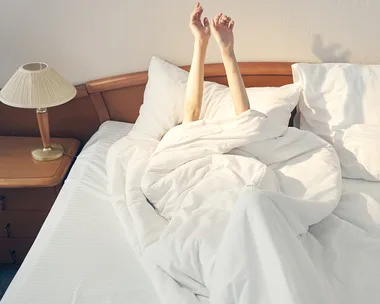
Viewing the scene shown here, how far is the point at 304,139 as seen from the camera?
5.59ft

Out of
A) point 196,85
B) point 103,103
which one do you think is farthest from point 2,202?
point 196,85

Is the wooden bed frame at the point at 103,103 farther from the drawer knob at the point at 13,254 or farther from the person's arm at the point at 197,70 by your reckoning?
the drawer knob at the point at 13,254

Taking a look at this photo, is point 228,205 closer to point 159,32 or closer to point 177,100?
point 177,100

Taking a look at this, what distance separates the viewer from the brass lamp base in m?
1.95

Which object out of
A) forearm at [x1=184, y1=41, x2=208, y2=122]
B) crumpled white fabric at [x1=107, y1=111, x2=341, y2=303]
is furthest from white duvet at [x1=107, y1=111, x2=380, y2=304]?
forearm at [x1=184, y1=41, x2=208, y2=122]

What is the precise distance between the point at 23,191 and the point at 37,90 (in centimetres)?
39

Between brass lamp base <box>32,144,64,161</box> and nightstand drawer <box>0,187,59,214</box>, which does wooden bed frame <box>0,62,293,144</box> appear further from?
nightstand drawer <box>0,187,59,214</box>

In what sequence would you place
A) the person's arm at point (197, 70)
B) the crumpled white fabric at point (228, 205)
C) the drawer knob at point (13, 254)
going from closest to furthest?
the crumpled white fabric at point (228, 205), the person's arm at point (197, 70), the drawer knob at point (13, 254)

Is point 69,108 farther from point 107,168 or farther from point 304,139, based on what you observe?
point 304,139

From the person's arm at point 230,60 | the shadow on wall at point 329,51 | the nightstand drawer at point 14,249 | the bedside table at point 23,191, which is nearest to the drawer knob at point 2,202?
the bedside table at point 23,191

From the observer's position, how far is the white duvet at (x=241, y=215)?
1092 millimetres

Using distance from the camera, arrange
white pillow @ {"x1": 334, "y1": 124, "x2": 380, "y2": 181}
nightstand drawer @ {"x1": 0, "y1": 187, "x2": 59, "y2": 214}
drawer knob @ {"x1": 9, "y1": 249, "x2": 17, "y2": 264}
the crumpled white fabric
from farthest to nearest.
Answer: drawer knob @ {"x1": 9, "y1": 249, "x2": 17, "y2": 264} < nightstand drawer @ {"x1": 0, "y1": 187, "x2": 59, "y2": 214} < white pillow @ {"x1": 334, "y1": 124, "x2": 380, "y2": 181} < the crumpled white fabric

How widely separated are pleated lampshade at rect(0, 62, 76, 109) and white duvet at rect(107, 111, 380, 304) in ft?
1.00

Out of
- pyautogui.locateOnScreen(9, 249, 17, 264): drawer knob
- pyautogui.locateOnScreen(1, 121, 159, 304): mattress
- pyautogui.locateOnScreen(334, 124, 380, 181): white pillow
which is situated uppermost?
pyautogui.locateOnScreen(334, 124, 380, 181): white pillow
